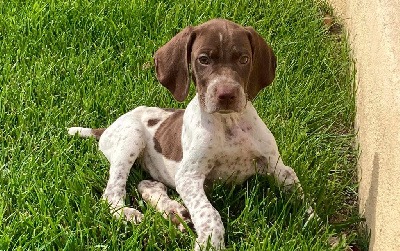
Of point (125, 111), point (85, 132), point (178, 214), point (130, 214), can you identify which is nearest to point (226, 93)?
point (178, 214)

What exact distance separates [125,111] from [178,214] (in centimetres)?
151

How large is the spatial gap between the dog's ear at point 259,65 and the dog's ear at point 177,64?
14.0 inches

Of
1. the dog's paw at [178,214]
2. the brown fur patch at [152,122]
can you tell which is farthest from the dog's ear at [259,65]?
the brown fur patch at [152,122]

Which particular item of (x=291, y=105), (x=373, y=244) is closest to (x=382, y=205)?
(x=373, y=244)

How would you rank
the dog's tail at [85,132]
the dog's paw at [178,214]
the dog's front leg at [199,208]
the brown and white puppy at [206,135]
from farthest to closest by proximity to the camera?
the dog's tail at [85,132] → the dog's paw at [178,214] → the brown and white puppy at [206,135] → the dog's front leg at [199,208]

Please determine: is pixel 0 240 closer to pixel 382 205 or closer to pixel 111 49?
pixel 382 205

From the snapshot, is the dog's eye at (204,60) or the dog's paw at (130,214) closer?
the dog's eye at (204,60)

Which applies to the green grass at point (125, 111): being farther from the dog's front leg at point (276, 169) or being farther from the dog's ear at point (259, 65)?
the dog's ear at point (259, 65)

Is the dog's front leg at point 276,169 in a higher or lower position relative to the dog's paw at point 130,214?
higher

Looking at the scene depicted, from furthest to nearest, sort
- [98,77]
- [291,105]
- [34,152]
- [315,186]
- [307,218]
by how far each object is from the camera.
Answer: [98,77], [291,105], [34,152], [315,186], [307,218]

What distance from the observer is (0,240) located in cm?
406

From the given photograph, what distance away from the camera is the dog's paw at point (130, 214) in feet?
14.2

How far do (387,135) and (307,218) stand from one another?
2.37ft

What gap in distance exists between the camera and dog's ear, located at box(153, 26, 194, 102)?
4348mm
